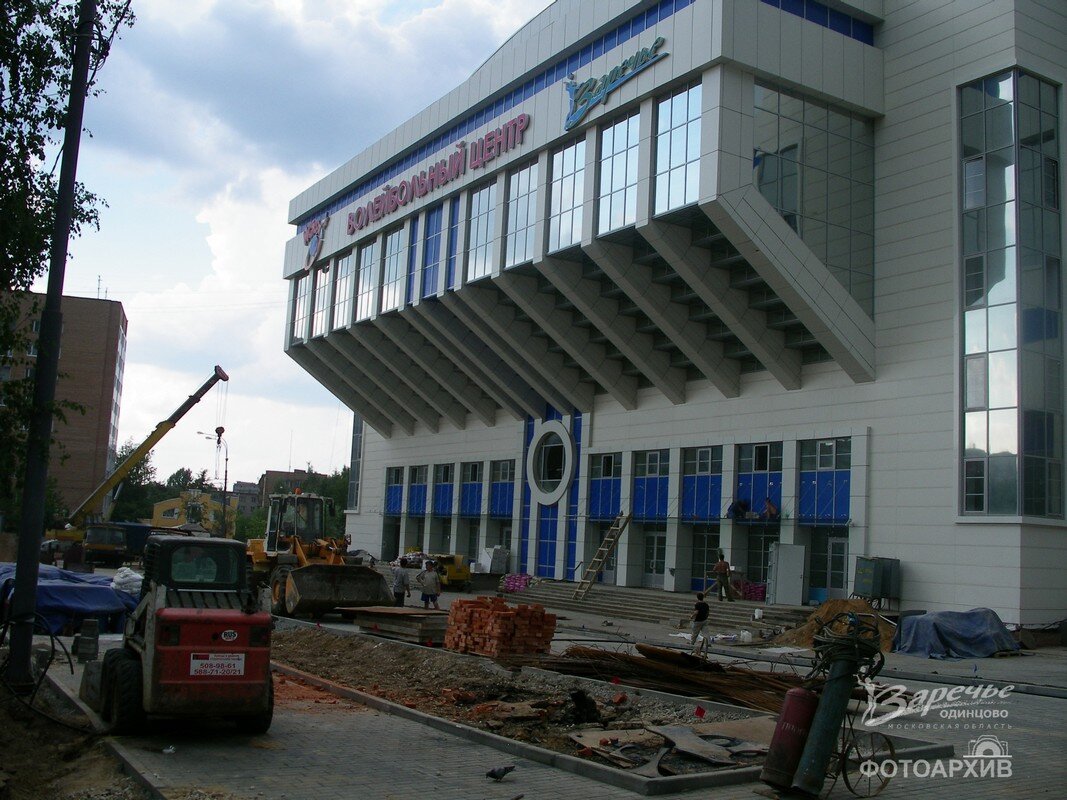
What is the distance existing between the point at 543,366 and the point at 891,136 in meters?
15.8

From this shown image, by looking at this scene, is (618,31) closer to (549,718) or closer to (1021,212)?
(1021,212)

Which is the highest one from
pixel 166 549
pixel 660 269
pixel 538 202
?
pixel 538 202

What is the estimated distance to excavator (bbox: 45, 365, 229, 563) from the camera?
119 ft

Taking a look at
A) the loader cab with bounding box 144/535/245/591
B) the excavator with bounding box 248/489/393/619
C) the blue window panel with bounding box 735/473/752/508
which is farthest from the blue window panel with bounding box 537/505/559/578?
the loader cab with bounding box 144/535/245/591

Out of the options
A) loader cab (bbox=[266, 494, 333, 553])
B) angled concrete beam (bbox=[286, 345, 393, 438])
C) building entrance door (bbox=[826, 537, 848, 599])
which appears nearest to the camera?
loader cab (bbox=[266, 494, 333, 553])

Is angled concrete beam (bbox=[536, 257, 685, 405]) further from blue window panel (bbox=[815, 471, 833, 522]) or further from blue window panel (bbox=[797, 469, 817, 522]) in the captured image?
blue window panel (bbox=[815, 471, 833, 522])

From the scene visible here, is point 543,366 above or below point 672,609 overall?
above

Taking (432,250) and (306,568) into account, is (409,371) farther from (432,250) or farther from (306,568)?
(306,568)

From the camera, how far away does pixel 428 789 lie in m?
8.20

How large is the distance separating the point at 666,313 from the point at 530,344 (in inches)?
336

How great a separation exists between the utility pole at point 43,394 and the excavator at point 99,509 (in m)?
24.7

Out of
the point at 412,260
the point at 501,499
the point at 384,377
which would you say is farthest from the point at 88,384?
the point at 501,499

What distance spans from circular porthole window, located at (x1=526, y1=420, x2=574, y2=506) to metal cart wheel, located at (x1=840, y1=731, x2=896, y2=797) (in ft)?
99.7

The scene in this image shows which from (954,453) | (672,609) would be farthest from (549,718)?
(672,609)
